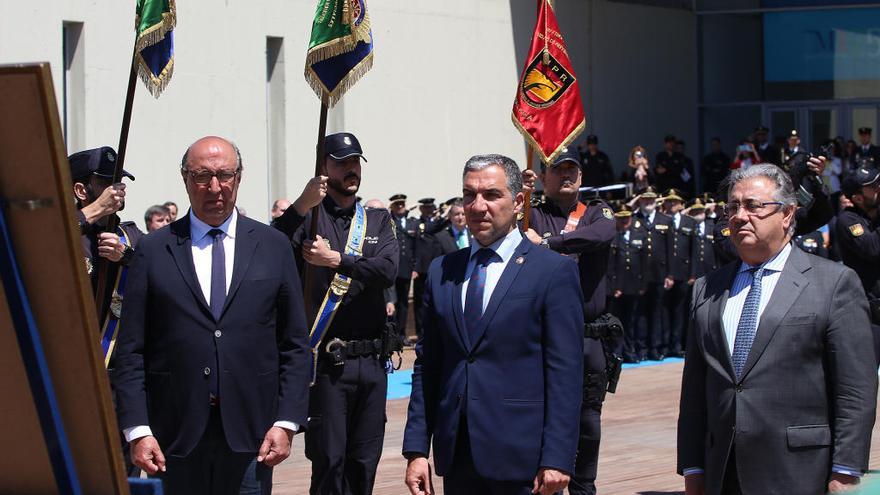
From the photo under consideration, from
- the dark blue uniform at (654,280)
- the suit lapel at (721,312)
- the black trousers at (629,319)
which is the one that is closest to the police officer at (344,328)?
the suit lapel at (721,312)

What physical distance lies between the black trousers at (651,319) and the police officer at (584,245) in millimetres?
10817

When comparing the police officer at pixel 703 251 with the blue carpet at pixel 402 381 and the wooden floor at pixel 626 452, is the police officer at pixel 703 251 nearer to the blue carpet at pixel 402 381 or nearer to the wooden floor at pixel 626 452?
the blue carpet at pixel 402 381

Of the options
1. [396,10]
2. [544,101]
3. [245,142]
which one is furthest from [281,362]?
[396,10]

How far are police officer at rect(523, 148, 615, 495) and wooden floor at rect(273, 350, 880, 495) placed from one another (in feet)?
5.03

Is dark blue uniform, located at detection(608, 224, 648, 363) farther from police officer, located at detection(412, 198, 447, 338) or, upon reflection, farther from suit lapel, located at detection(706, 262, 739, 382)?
suit lapel, located at detection(706, 262, 739, 382)

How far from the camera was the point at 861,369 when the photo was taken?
190 inches

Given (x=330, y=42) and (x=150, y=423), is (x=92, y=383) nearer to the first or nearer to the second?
(x=150, y=423)

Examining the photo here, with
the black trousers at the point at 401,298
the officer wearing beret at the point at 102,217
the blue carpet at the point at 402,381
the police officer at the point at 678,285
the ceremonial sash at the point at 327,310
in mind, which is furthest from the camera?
the black trousers at the point at 401,298

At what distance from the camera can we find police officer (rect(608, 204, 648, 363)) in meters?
18.4

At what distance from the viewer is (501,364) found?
5137mm

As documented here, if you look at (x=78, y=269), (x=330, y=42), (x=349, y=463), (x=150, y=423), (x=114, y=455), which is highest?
(x=330, y=42)

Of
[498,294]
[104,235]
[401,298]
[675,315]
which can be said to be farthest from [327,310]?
[401,298]

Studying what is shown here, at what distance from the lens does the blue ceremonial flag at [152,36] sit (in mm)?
6945

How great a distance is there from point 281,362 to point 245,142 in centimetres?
1529
